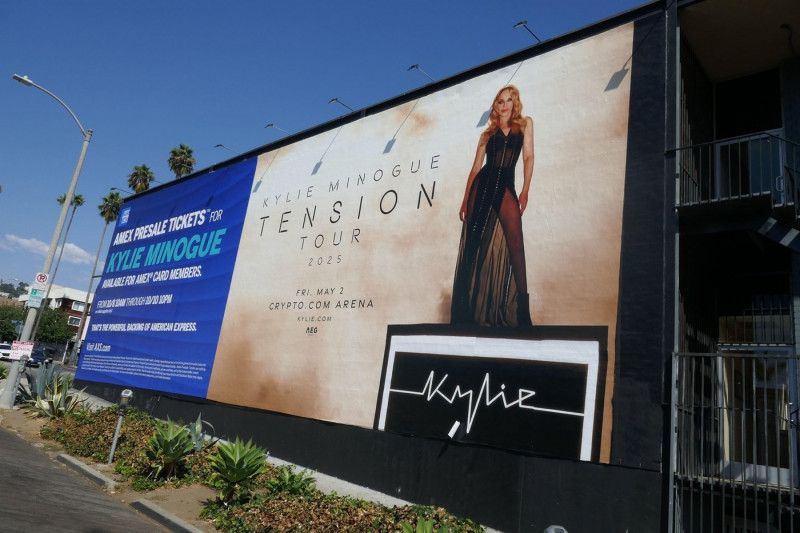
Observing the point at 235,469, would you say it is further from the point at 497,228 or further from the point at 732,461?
the point at 732,461

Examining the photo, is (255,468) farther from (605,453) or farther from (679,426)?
(679,426)

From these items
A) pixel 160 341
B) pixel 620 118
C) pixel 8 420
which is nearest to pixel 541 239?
pixel 620 118

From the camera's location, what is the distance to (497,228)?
10.4 metres

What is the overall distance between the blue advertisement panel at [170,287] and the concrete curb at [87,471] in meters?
4.61

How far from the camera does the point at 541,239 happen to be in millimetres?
9695

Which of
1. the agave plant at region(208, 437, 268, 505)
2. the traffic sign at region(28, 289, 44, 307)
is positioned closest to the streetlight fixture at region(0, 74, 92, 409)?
the traffic sign at region(28, 289, 44, 307)

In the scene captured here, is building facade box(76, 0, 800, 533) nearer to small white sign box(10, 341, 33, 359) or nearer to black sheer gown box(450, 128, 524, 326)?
black sheer gown box(450, 128, 524, 326)

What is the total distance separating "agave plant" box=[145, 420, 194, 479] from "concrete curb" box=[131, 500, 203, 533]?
137 centimetres

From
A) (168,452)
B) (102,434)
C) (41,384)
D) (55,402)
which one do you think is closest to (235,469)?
(168,452)

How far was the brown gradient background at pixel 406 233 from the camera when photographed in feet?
30.2

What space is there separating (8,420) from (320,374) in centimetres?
913

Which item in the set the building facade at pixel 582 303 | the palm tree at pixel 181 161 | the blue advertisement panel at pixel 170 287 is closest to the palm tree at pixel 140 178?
the palm tree at pixel 181 161

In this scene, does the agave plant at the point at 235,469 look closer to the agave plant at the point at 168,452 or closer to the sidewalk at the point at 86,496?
the sidewalk at the point at 86,496

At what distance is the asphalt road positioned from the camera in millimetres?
6734
